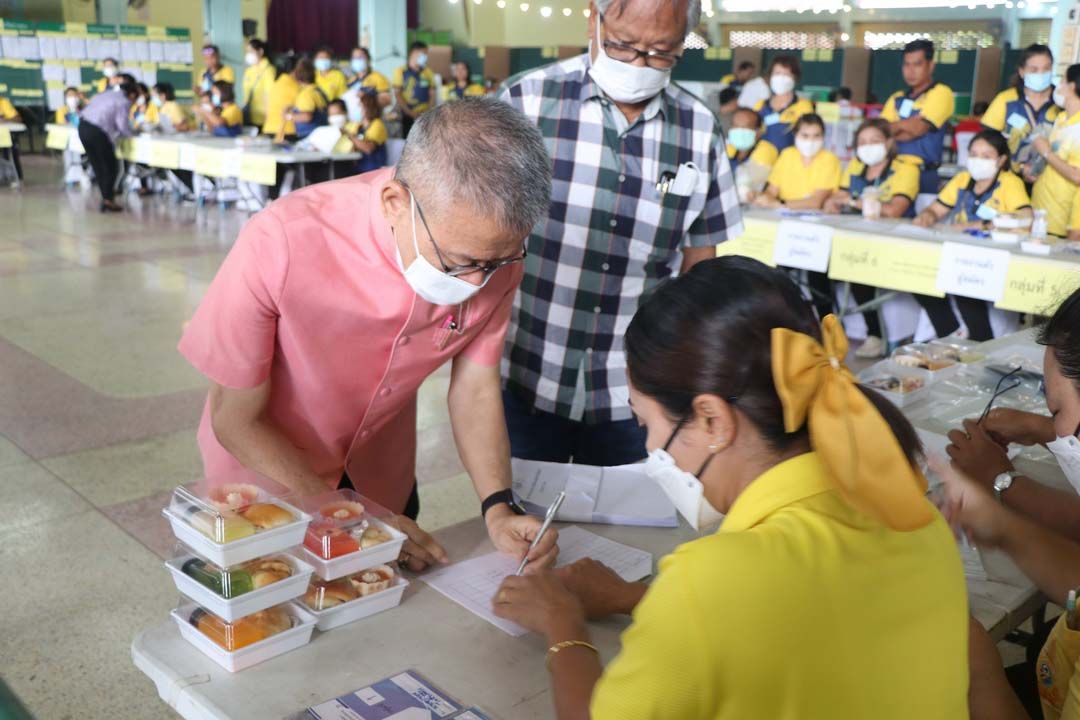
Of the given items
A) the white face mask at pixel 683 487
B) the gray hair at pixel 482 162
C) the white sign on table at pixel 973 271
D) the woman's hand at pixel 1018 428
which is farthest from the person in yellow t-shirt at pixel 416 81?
the white face mask at pixel 683 487

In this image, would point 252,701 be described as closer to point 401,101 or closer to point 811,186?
point 811,186

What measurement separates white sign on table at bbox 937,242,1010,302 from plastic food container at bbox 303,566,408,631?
3911mm

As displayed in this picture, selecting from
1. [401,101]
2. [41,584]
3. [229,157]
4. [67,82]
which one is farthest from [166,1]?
[41,584]

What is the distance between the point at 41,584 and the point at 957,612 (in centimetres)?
248

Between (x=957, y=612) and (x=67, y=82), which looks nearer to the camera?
(x=957, y=612)

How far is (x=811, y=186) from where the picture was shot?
5922mm

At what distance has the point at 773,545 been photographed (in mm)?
879

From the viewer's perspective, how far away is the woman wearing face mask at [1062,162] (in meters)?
5.16

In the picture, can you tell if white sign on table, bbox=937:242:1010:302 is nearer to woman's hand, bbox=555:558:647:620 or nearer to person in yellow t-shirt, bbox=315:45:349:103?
woman's hand, bbox=555:558:647:620

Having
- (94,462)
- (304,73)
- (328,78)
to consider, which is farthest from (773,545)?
(328,78)

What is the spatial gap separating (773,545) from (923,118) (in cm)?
612

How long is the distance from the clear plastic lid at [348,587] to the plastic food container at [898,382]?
1.34 meters

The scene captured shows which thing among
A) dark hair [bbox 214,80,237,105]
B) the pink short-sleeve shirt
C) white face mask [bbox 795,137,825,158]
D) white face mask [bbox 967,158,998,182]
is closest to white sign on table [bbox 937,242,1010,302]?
white face mask [bbox 967,158,998,182]

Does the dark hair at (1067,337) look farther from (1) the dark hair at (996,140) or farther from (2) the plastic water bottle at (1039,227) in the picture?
(1) the dark hair at (996,140)
